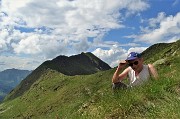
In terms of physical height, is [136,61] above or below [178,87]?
above

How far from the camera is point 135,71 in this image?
1314 cm

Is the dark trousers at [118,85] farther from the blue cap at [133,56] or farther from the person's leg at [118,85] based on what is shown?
the blue cap at [133,56]

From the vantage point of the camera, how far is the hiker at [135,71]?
482 inches

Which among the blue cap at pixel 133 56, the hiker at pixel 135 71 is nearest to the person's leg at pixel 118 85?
the hiker at pixel 135 71

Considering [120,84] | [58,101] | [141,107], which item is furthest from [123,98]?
[58,101]

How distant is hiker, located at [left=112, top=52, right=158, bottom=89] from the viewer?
12.2m

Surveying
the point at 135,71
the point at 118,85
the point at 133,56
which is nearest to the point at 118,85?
the point at 118,85

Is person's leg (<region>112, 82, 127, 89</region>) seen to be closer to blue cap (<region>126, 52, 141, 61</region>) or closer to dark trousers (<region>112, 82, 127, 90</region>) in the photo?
dark trousers (<region>112, 82, 127, 90</region>)

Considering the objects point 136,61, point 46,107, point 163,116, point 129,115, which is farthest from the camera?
point 46,107

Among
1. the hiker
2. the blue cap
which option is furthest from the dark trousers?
the blue cap

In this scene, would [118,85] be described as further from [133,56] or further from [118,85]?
[133,56]

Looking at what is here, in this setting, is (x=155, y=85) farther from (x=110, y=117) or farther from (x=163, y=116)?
(x=163, y=116)

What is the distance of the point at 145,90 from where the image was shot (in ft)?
32.7

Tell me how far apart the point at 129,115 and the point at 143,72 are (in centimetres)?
397
